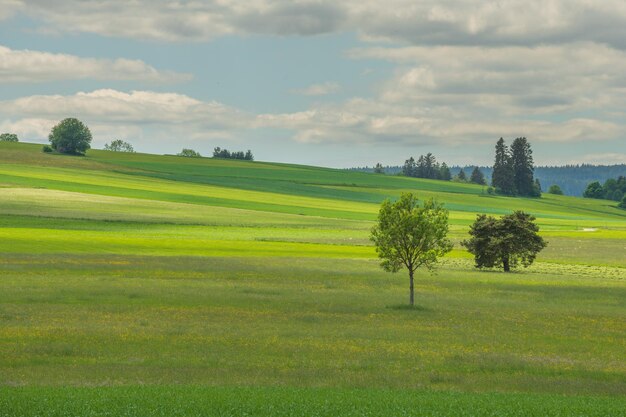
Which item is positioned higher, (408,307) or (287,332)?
(287,332)

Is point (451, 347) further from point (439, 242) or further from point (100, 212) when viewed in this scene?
point (100, 212)

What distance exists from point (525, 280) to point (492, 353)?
38.6 meters

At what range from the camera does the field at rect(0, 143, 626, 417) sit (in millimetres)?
24406

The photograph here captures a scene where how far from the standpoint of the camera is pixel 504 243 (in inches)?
3425

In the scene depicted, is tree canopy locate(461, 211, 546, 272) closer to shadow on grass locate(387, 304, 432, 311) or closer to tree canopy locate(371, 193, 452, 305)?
tree canopy locate(371, 193, 452, 305)

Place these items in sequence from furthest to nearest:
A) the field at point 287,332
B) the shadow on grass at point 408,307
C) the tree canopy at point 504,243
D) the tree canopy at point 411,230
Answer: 1. the tree canopy at point 504,243
2. the tree canopy at point 411,230
3. the shadow on grass at point 408,307
4. the field at point 287,332

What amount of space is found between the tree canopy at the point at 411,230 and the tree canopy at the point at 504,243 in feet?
111

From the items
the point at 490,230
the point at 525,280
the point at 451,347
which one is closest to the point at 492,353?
the point at 451,347

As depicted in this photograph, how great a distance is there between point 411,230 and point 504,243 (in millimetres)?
36815

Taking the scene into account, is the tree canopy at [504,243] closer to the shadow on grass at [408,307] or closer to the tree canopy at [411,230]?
the tree canopy at [411,230]

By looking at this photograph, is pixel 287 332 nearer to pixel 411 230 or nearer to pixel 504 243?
pixel 411 230

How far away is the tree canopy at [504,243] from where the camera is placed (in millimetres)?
87062

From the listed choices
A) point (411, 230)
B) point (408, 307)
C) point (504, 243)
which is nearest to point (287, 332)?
point (408, 307)

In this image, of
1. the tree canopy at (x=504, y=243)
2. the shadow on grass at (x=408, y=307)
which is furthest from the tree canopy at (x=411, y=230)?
the tree canopy at (x=504, y=243)
